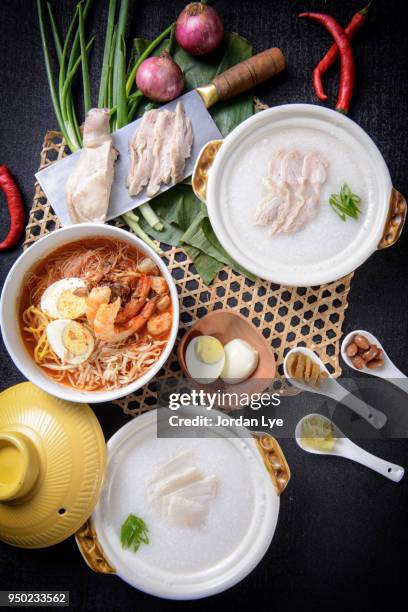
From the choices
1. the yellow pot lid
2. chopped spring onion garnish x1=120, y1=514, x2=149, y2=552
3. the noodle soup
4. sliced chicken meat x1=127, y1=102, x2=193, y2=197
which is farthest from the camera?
sliced chicken meat x1=127, y1=102, x2=193, y2=197

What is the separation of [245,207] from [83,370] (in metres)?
0.83

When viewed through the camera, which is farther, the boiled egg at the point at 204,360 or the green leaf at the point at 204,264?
the green leaf at the point at 204,264

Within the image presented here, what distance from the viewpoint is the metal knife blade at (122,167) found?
2094 millimetres

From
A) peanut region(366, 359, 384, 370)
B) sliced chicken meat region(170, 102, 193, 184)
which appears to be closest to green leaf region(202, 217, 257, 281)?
sliced chicken meat region(170, 102, 193, 184)

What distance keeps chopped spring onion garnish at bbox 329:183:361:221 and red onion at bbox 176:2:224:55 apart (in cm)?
75

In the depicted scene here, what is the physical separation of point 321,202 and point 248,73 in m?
0.57

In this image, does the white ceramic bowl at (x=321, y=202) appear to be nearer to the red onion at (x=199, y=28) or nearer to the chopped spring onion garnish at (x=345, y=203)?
the chopped spring onion garnish at (x=345, y=203)

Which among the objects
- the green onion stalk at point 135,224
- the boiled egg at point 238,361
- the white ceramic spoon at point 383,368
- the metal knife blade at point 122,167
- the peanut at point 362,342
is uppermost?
the metal knife blade at point 122,167

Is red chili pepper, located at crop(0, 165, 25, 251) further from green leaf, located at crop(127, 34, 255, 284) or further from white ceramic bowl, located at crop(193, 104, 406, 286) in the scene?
white ceramic bowl, located at crop(193, 104, 406, 286)

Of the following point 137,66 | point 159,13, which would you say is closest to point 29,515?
point 137,66

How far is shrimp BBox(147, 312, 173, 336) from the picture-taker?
1852mm

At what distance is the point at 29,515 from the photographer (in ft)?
5.74

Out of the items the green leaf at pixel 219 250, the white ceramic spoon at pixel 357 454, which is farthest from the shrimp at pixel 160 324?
the white ceramic spoon at pixel 357 454

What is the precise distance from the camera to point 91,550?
76.7 inches
